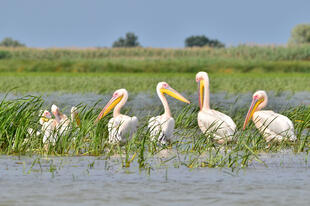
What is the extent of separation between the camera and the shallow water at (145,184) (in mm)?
6742

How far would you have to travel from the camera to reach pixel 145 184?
757cm

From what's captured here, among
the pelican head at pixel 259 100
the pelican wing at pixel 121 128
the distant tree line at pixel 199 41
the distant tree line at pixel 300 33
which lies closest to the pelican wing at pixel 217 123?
the pelican head at pixel 259 100

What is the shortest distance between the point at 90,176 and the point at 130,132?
9.05 feet

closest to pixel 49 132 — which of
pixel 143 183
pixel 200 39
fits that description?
pixel 143 183

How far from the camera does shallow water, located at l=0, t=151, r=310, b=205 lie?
22.1ft

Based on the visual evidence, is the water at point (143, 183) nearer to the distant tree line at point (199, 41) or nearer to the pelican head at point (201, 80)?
the pelican head at point (201, 80)

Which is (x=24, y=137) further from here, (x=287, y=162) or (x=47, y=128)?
(x=287, y=162)

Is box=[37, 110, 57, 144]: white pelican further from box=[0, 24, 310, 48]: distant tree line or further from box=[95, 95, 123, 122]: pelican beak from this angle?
box=[0, 24, 310, 48]: distant tree line

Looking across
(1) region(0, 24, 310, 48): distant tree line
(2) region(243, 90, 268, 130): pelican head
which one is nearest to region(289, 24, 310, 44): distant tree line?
(1) region(0, 24, 310, 48): distant tree line

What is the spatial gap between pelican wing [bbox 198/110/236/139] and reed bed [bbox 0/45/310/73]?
37.1 m

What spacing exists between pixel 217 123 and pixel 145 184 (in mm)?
3910

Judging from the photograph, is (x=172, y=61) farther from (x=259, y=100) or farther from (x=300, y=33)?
(x=300, y=33)

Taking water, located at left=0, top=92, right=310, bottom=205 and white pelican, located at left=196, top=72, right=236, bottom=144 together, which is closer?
water, located at left=0, top=92, right=310, bottom=205

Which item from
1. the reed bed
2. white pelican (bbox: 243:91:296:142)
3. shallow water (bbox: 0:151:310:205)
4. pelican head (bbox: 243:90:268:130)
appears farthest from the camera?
the reed bed
